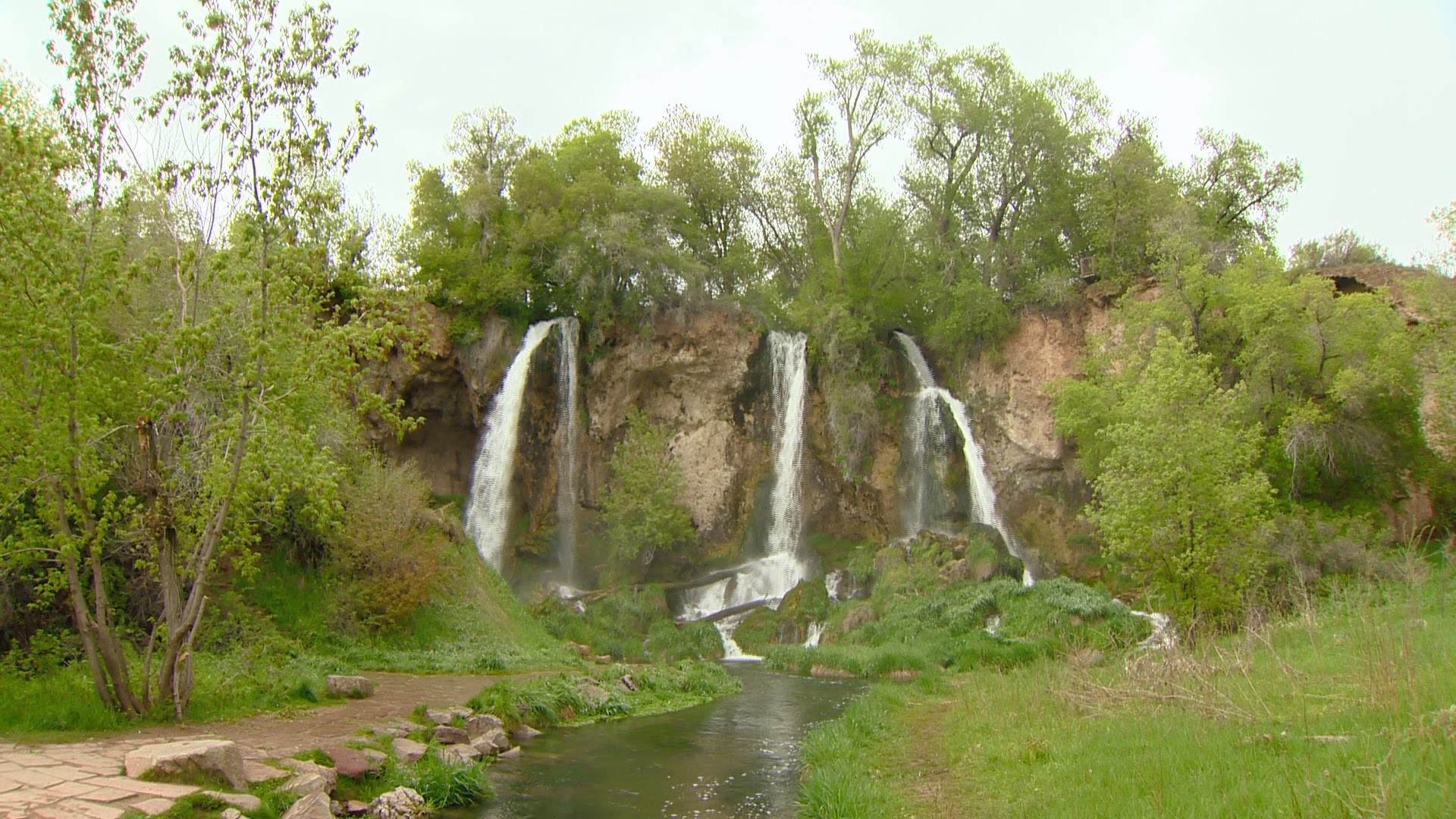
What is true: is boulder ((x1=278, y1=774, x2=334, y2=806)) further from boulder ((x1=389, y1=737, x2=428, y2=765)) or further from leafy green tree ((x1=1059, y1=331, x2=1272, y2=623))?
leafy green tree ((x1=1059, y1=331, x2=1272, y2=623))

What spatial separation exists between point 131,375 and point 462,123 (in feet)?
110

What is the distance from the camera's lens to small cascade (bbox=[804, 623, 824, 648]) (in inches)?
1115

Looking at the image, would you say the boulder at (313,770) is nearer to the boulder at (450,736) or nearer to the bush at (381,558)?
the boulder at (450,736)

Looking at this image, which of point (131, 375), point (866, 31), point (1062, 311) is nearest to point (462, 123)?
point (866, 31)

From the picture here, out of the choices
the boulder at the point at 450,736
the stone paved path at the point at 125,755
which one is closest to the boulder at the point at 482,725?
the boulder at the point at 450,736

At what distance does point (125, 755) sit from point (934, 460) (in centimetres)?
2851

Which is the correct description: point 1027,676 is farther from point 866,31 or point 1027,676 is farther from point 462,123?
point 462,123

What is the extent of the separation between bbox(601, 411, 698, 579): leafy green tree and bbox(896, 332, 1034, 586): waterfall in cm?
808

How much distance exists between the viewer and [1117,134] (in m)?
37.5

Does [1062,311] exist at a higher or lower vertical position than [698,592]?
higher

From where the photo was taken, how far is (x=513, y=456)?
3456 cm

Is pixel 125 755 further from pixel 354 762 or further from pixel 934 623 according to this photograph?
pixel 934 623

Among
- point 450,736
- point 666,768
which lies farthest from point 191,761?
point 666,768

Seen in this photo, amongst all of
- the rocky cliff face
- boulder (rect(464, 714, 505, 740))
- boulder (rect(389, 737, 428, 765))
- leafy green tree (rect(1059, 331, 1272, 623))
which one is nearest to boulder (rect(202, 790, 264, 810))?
boulder (rect(389, 737, 428, 765))
